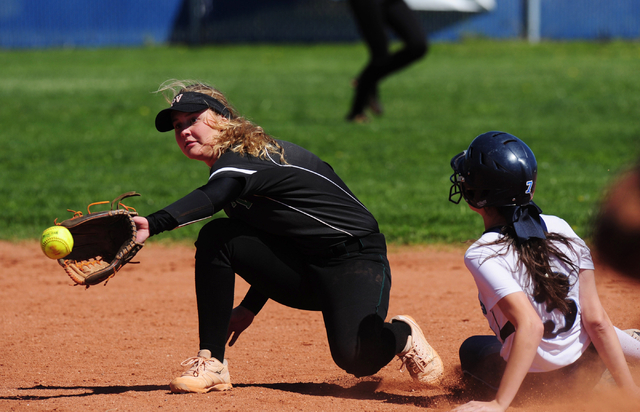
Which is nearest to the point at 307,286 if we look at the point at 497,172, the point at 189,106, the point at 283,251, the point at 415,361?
the point at 283,251

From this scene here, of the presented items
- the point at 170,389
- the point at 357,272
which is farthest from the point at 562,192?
the point at 170,389

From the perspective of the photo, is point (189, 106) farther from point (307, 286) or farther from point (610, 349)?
point (610, 349)

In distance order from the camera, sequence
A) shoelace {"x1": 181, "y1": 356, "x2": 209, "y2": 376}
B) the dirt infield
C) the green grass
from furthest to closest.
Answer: the green grass, shoelace {"x1": 181, "y1": 356, "x2": 209, "y2": 376}, the dirt infield

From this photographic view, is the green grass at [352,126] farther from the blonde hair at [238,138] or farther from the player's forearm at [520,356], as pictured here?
the blonde hair at [238,138]

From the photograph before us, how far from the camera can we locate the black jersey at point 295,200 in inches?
129

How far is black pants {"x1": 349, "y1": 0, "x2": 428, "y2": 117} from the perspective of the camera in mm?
10492

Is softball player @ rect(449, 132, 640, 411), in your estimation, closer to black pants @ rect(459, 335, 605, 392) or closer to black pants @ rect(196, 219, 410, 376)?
black pants @ rect(459, 335, 605, 392)

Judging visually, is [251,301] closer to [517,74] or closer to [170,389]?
[170,389]

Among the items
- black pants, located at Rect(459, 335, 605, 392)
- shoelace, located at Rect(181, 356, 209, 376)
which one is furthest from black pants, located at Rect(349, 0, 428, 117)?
shoelace, located at Rect(181, 356, 209, 376)

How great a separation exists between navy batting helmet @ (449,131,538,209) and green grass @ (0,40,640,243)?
0.34m

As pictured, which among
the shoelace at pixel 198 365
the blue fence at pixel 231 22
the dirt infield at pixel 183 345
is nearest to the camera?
the dirt infield at pixel 183 345

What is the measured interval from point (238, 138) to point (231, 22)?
83.5 feet

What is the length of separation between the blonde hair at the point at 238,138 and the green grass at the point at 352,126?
1.53m

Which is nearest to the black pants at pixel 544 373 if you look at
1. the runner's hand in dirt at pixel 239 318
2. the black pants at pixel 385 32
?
the runner's hand in dirt at pixel 239 318
